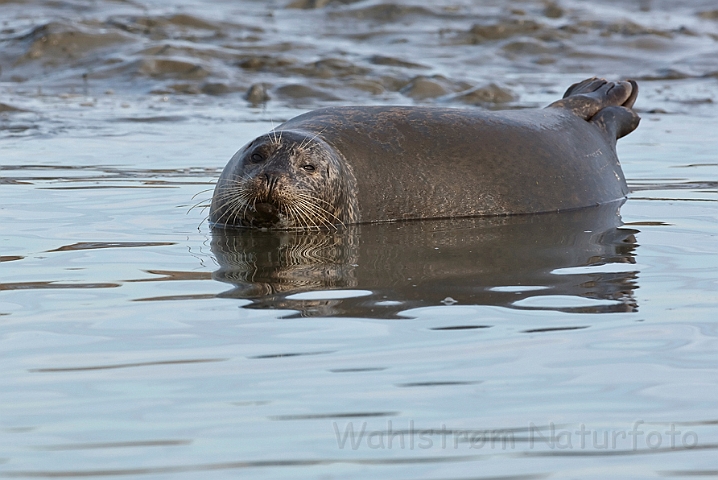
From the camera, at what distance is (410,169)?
6.47 meters

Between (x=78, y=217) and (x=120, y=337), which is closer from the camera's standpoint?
(x=120, y=337)

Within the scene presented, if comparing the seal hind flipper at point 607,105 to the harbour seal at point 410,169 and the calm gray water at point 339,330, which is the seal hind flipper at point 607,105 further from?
the calm gray water at point 339,330

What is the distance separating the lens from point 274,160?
602 centimetres

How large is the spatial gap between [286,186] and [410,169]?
33.3 inches

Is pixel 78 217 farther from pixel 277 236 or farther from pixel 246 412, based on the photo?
pixel 246 412

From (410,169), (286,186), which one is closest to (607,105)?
(410,169)

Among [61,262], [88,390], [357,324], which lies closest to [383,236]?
[61,262]

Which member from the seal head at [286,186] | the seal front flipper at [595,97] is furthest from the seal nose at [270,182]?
the seal front flipper at [595,97]

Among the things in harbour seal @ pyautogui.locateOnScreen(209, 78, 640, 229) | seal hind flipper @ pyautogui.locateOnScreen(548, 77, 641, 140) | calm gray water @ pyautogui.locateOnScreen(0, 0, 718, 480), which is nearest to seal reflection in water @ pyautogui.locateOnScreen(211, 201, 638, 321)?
calm gray water @ pyautogui.locateOnScreen(0, 0, 718, 480)

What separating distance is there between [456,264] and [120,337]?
1695 mm

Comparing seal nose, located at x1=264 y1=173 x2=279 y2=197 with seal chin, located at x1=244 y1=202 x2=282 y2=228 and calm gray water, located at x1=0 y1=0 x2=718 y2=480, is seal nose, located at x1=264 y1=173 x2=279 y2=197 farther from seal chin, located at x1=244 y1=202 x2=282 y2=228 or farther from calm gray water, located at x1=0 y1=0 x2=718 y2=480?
calm gray water, located at x1=0 y1=0 x2=718 y2=480

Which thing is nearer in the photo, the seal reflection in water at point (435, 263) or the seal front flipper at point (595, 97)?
the seal reflection in water at point (435, 263)

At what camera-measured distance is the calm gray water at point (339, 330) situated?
277 centimetres

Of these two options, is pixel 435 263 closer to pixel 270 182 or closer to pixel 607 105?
pixel 270 182
